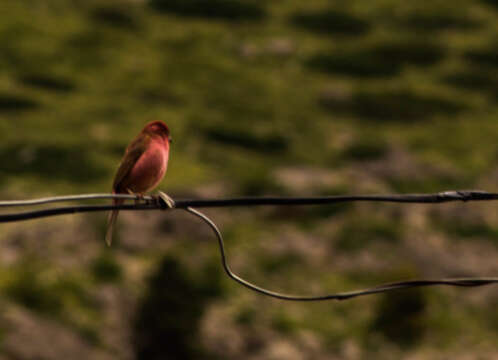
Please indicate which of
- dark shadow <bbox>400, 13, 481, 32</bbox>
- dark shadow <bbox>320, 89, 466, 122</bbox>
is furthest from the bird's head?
dark shadow <bbox>400, 13, 481, 32</bbox>

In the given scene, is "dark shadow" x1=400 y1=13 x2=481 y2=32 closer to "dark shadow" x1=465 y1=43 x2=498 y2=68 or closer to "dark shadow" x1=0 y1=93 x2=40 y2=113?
"dark shadow" x1=465 y1=43 x2=498 y2=68

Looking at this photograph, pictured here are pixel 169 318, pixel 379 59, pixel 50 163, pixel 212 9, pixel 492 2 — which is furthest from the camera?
pixel 492 2

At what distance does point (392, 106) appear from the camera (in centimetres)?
5053

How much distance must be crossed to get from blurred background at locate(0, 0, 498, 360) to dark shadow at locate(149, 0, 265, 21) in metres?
0.16

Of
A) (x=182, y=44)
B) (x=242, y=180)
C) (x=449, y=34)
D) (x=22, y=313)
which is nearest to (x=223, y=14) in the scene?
(x=182, y=44)

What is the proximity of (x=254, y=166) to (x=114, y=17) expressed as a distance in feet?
76.1

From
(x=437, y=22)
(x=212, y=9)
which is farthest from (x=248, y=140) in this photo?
(x=437, y=22)

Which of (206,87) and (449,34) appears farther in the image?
(449,34)

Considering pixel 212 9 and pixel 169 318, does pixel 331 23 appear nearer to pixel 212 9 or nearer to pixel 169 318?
pixel 212 9

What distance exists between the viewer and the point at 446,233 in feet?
116

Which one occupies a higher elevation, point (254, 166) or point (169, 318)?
point (254, 166)

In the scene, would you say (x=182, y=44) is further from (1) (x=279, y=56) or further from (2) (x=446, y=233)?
(2) (x=446, y=233)

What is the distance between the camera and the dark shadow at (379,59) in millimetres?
54562

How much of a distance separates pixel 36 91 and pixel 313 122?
619 inches
